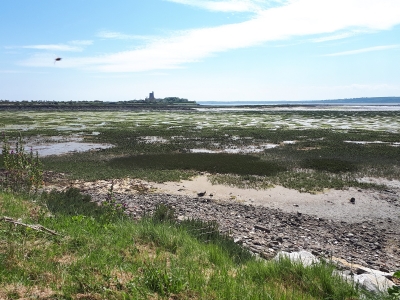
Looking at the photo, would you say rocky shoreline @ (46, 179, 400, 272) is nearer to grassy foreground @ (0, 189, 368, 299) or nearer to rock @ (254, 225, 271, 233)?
rock @ (254, 225, 271, 233)

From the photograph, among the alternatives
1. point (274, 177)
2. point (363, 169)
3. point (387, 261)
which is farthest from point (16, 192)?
point (363, 169)

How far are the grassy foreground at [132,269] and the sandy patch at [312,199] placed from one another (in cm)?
811

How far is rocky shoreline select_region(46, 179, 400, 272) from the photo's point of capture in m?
9.03

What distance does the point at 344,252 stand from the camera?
30.9ft

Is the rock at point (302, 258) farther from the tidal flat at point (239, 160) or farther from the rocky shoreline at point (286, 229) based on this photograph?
the tidal flat at point (239, 160)

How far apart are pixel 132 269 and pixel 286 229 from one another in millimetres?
7745

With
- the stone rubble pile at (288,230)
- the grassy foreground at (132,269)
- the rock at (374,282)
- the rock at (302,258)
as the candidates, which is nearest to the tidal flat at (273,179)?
the stone rubble pile at (288,230)

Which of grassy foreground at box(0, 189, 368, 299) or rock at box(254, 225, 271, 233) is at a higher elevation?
grassy foreground at box(0, 189, 368, 299)

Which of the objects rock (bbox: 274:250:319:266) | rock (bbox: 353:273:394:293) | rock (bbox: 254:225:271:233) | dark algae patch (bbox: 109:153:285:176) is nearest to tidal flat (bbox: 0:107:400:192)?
dark algae patch (bbox: 109:153:285:176)

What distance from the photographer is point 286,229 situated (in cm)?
1123

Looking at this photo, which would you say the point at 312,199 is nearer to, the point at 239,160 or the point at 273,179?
the point at 273,179

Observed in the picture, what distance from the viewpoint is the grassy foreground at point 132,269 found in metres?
4.22

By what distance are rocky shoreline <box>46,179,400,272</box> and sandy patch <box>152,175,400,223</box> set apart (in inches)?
28.5

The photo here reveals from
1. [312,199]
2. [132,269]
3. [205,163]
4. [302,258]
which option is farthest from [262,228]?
[205,163]
